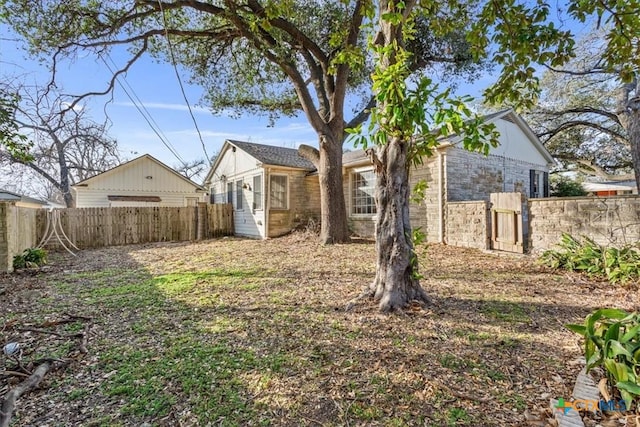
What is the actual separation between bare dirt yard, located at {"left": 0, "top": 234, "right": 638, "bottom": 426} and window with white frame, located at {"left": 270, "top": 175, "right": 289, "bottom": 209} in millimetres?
6775

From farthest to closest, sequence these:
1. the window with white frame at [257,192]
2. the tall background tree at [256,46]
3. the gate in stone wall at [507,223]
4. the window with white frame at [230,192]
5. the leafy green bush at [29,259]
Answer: the window with white frame at [230,192]
the window with white frame at [257,192]
the tall background tree at [256,46]
the gate in stone wall at [507,223]
the leafy green bush at [29,259]

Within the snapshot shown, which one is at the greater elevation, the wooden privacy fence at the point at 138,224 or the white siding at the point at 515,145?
the white siding at the point at 515,145

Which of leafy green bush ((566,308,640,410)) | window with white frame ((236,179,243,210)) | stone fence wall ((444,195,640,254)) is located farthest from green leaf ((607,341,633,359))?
window with white frame ((236,179,243,210))

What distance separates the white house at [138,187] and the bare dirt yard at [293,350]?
38.1ft

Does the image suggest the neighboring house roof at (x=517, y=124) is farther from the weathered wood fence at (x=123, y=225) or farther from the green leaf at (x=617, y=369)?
the green leaf at (x=617, y=369)

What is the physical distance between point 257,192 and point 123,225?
4.81m

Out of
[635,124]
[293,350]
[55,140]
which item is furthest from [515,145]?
[55,140]

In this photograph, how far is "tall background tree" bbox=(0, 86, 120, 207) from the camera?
647 centimetres

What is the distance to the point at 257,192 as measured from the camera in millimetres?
12172

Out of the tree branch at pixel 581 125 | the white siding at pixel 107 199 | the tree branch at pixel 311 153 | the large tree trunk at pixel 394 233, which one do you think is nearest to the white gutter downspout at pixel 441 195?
the tree branch at pixel 311 153

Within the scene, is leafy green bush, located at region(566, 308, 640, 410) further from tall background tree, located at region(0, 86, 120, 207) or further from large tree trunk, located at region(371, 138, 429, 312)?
tall background tree, located at region(0, 86, 120, 207)

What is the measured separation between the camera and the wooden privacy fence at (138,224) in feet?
33.0
